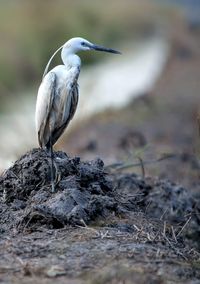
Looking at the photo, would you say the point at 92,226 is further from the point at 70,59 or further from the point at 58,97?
the point at 70,59

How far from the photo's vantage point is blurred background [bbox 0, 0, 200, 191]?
15.4 m

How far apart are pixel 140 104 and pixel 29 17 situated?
930cm

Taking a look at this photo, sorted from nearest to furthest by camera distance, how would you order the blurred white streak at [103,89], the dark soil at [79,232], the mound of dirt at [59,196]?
the dark soil at [79,232]
the mound of dirt at [59,196]
the blurred white streak at [103,89]

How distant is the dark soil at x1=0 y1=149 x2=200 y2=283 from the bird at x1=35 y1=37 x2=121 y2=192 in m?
0.21

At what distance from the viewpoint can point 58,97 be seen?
844cm

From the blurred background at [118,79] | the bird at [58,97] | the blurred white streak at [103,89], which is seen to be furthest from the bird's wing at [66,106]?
the blurred white streak at [103,89]

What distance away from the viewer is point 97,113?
1925cm

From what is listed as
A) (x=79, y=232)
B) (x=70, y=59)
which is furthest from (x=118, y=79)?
(x=79, y=232)

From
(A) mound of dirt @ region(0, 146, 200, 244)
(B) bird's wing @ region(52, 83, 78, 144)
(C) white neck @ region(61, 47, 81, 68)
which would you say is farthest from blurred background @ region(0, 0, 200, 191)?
(C) white neck @ region(61, 47, 81, 68)

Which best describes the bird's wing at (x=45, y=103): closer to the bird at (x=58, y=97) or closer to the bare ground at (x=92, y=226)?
the bird at (x=58, y=97)

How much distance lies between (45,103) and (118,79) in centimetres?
1607

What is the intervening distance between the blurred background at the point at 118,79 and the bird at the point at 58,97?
2.27m

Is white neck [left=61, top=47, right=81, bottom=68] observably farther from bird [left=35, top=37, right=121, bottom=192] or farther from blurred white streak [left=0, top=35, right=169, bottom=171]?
blurred white streak [left=0, top=35, right=169, bottom=171]

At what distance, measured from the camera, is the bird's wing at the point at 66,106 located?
8367mm
